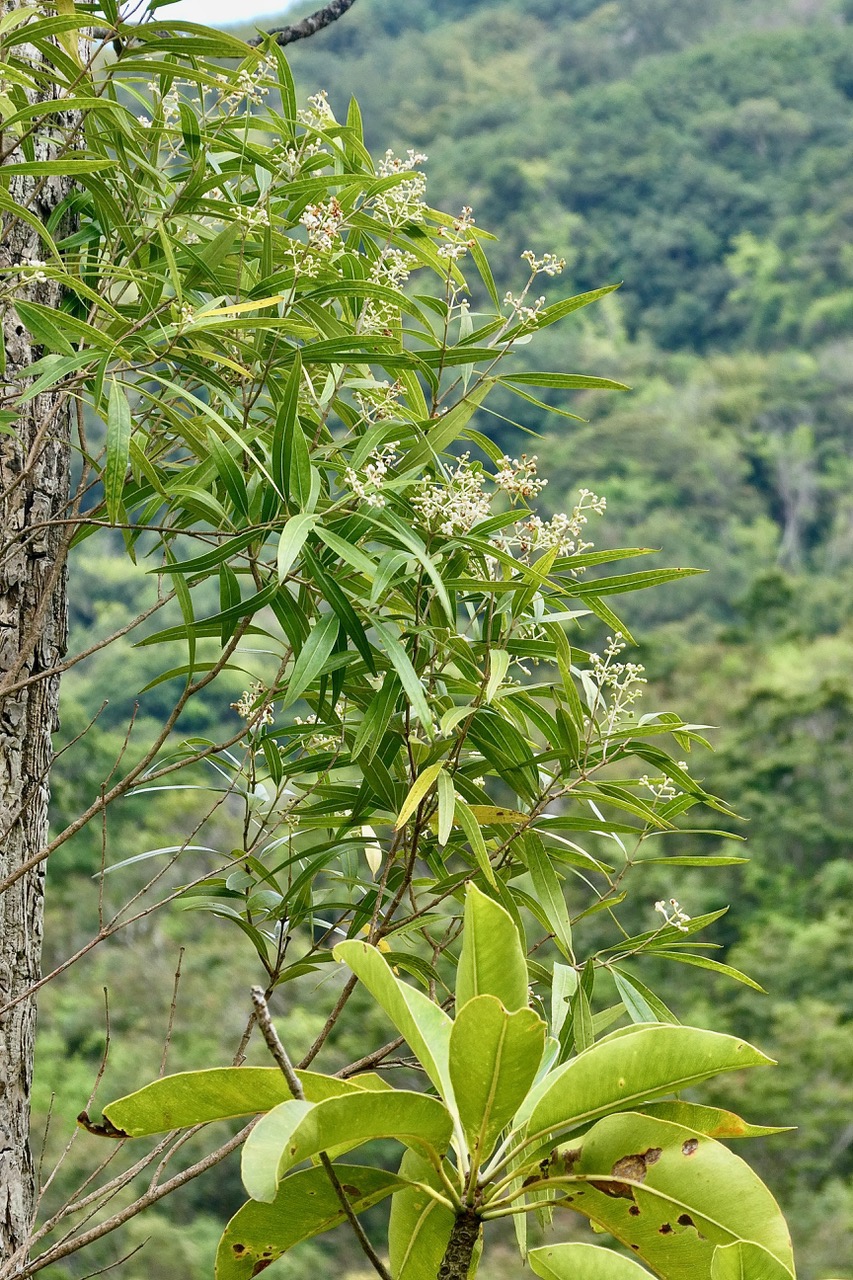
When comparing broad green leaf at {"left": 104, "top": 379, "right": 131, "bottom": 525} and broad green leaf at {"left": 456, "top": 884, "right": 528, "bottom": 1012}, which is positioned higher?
broad green leaf at {"left": 104, "top": 379, "right": 131, "bottom": 525}

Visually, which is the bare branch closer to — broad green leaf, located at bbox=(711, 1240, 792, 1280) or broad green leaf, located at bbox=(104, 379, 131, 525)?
broad green leaf, located at bbox=(104, 379, 131, 525)

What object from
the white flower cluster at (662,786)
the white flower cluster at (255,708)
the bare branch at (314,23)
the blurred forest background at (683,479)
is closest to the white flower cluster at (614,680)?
the white flower cluster at (662,786)

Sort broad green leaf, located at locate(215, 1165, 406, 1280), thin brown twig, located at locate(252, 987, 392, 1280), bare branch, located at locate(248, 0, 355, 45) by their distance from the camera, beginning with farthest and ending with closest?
bare branch, located at locate(248, 0, 355, 45) < broad green leaf, located at locate(215, 1165, 406, 1280) < thin brown twig, located at locate(252, 987, 392, 1280)

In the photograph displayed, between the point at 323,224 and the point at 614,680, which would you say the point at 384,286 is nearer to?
the point at 323,224

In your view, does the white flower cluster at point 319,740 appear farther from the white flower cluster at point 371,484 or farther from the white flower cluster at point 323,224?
the white flower cluster at point 323,224

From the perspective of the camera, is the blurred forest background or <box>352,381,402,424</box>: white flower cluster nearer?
<box>352,381,402,424</box>: white flower cluster

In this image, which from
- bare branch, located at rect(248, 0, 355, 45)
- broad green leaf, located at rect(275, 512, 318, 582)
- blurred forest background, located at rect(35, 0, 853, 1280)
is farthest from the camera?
blurred forest background, located at rect(35, 0, 853, 1280)

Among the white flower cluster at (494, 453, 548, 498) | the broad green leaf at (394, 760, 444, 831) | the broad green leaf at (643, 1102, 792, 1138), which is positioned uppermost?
the white flower cluster at (494, 453, 548, 498)

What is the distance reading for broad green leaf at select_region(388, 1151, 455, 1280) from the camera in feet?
1.95

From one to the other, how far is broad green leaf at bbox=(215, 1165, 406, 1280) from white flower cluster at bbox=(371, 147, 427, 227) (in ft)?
2.34

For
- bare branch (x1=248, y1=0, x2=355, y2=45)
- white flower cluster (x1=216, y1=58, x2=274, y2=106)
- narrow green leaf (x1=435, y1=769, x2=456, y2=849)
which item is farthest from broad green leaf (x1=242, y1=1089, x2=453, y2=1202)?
bare branch (x1=248, y1=0, x2=355, y2=45)

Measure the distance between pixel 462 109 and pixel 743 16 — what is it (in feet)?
32.1

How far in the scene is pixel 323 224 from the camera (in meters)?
0.92

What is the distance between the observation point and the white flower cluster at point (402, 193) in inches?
38.3
